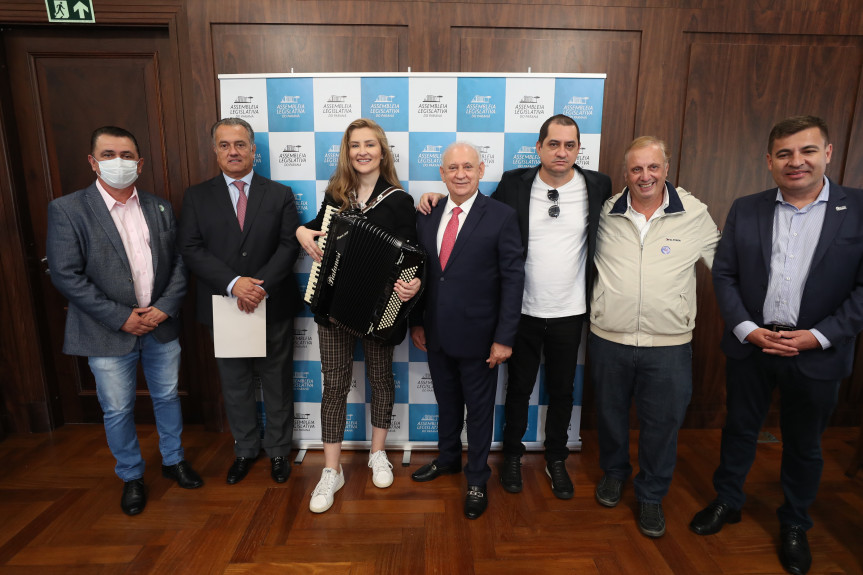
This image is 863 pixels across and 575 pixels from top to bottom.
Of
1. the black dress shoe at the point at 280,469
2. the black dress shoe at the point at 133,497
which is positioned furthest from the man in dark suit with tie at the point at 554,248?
the black dress shoe at the point at 133,497

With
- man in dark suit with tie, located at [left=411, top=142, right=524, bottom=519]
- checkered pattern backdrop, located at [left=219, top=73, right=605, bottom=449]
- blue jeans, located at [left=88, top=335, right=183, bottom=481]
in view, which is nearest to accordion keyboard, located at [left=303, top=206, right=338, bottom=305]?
man in dark suit with tie, located at [left=411, top=142, right=524, bottom=519]

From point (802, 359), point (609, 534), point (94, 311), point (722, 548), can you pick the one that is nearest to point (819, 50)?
point (802, 359)

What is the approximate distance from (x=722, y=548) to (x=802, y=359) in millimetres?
879

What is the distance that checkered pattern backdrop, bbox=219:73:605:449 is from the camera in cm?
241

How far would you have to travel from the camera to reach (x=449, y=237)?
80.7 inches

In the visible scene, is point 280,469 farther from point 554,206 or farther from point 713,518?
point 713,518

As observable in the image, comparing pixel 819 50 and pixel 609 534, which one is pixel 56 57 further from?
pixel 819 50

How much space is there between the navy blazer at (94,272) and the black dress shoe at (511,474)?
1.84 meters

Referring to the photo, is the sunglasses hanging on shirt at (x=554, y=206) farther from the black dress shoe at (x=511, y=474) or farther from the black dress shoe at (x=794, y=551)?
the black dress shoe at (x=794, y=551)

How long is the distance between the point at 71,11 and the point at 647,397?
3.68m

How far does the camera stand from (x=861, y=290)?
5.49 feet

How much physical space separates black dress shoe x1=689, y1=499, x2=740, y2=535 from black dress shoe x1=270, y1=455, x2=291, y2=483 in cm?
198

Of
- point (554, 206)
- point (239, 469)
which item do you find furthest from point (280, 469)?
point (554, 206)

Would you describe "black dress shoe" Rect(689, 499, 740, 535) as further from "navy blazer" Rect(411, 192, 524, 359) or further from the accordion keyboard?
the accordion keyboard
